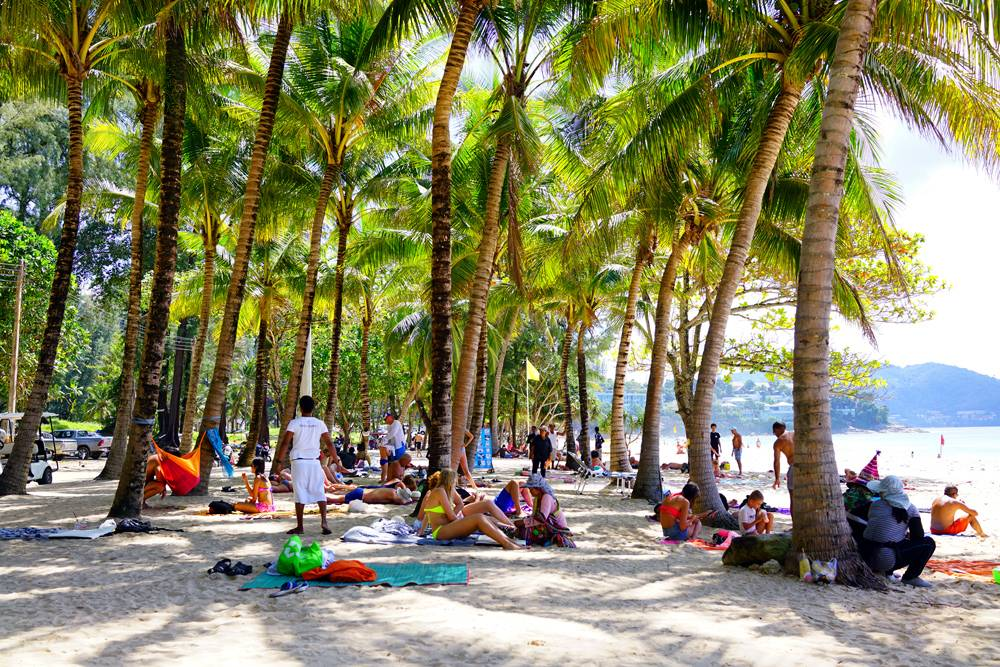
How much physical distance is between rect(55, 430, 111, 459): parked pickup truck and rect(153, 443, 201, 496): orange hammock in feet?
60.7

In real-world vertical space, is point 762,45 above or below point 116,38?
below

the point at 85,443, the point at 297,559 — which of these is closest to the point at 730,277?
the point at 297,559

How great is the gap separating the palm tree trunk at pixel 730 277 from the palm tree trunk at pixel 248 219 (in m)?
7.19

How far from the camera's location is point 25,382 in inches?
1118

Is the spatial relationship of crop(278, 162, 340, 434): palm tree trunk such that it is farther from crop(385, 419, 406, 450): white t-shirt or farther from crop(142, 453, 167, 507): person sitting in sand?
crop(142, 453, 167, 507): person sitting in sand

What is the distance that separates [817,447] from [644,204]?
8377 millimetres

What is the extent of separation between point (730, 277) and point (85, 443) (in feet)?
87.4

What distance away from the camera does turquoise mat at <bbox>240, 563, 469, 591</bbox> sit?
642 centimetres

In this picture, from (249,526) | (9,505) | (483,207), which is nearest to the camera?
(249,526)

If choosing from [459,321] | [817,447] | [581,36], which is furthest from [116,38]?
[459,321]

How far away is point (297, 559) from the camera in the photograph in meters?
6.62

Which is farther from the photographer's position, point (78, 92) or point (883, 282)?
point (883, 282)

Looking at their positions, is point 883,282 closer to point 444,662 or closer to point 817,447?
point 817,447

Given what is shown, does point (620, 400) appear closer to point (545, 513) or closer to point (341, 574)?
point (545, 513)
